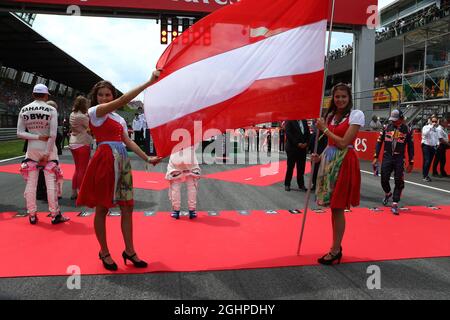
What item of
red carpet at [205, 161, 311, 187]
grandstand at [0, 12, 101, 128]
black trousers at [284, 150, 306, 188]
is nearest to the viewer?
black trousers at [284, 150, 306, 188]

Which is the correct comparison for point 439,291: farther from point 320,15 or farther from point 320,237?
point 320,15

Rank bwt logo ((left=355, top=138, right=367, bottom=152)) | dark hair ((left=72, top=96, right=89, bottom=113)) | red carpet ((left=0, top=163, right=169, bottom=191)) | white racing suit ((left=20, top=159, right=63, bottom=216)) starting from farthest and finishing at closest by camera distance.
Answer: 1. bwt logo ((left=355, top=138, right=367, bottom=152))
2. red carpet ((left=0, top=163, right=169, bottom=191))
3. dark hair ((left=72, top=96, right=89, bottom=113))
4. white racing suit ((left=20, top=159, right=63, bottom=216))

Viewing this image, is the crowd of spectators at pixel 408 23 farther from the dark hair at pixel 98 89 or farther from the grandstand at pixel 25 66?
the grandstand at pixel 25 66

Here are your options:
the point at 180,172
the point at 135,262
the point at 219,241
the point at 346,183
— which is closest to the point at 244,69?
the point at 346,183

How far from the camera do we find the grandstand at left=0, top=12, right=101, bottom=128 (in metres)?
20.9

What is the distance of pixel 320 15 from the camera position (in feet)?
12.0

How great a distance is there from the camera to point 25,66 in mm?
31828

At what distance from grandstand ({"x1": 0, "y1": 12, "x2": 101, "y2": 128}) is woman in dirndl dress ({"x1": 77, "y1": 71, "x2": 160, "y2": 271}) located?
58.3 ft

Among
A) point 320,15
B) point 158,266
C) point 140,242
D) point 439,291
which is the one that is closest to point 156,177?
point 140,242

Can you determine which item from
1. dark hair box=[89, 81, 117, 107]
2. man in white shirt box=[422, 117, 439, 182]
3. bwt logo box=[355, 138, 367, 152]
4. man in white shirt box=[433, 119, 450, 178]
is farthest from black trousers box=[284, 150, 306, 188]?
bwt logo box=[355, 138, 367, 152]

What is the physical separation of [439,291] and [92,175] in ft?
10.3

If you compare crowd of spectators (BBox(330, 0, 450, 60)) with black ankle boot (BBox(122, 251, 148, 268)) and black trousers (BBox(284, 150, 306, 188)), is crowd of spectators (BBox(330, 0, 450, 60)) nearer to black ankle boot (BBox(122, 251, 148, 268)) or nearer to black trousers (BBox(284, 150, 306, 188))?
black trousers (BBox(284, 150, 306, 188))

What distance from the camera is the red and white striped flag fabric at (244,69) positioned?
11.7 feet

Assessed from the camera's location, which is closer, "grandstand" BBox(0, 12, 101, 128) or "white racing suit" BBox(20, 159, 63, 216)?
"white racing suit" BBox(20, 159, 63, 216)
